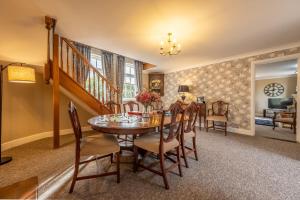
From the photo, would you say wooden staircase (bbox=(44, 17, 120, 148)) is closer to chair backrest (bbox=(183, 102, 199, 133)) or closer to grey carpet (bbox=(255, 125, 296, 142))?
chair backrest (bbox=(183, 102, 199, 133))

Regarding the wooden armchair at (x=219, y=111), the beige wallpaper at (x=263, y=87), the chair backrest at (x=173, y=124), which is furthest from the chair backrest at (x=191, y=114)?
the beige wallpaper at (x=263, y=87)

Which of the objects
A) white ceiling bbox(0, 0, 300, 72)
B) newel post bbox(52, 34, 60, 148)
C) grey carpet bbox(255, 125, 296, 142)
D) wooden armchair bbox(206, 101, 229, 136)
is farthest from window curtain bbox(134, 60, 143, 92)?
grey carpet bbox(255, 125, 296, 142)

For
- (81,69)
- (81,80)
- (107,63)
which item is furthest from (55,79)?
(107,63)

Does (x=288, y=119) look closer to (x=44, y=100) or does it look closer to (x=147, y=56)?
(x=147, y=56)

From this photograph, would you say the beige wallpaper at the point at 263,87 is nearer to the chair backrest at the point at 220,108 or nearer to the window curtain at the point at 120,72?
the chair backrest at the point at 220,108

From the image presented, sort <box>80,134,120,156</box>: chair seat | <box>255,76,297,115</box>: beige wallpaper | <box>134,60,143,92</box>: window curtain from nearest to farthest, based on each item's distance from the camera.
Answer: <box>80,134,120,156</box>: chair seat < <box>134,60,143,92</box>: window curtain < <box>255,76,297,115</box>: beige wallpaper

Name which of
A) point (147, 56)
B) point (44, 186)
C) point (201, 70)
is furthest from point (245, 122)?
point (44, 186)

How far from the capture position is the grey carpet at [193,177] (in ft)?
5.14

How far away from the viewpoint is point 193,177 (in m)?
1.89

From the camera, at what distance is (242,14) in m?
2.15

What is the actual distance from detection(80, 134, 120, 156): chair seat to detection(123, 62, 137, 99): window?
3.51m

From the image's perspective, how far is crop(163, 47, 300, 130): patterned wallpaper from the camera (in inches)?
159

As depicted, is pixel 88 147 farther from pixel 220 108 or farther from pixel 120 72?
pixel 220 108

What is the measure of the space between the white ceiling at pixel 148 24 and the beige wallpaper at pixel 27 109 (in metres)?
0.62
